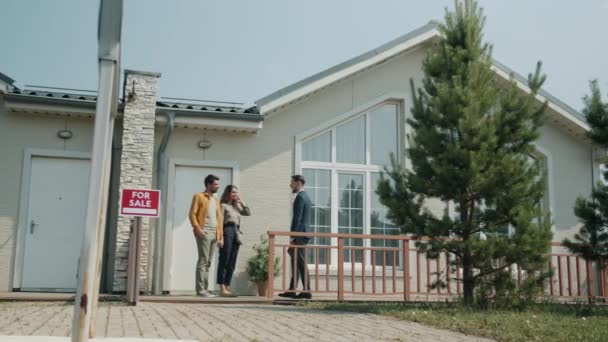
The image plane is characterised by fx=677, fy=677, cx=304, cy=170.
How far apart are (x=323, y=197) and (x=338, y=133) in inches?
48.9

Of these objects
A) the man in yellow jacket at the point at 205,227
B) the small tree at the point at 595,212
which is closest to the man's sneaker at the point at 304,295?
the man in yellow jacket at the point at 205,227

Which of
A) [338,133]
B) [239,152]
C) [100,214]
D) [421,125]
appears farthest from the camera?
[338,133]

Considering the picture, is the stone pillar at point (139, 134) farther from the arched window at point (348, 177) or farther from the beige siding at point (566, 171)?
the beige siding at point (566, 171)

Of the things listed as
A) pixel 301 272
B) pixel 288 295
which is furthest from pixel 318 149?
pixel 288 295

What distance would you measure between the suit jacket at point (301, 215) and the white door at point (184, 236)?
6.42ft

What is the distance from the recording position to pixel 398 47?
12.6 meters

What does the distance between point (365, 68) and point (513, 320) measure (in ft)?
22.0

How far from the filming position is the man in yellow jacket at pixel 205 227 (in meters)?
9.49

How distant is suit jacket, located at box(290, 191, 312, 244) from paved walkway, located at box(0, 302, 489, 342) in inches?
88.9

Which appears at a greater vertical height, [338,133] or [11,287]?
[338,133]

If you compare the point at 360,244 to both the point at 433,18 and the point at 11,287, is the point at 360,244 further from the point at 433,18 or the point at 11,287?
the point at 11,287

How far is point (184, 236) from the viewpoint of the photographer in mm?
11250

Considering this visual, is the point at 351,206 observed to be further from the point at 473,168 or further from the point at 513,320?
the point at 513,320

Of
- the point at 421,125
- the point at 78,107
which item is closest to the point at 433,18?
the point at 421,125
